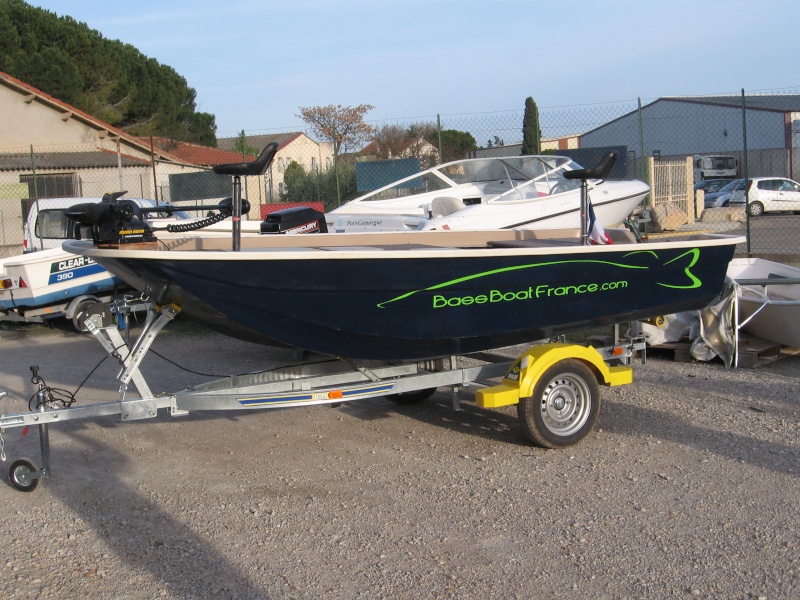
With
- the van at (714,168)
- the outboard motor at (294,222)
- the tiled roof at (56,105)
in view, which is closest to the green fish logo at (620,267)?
the outboard motor at (294,222)

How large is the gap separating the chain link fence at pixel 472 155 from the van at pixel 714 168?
3.02 metres

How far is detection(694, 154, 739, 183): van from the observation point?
132ft

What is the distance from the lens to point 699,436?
5.83m

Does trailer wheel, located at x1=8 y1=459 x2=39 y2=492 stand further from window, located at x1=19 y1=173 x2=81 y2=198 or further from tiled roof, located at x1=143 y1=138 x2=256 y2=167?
tiled roof, located at x1=143 y1=138 x2=256 y2=167

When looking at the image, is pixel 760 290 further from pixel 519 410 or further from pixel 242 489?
pixel 242 489

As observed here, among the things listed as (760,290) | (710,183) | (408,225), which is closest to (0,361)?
(408,225)

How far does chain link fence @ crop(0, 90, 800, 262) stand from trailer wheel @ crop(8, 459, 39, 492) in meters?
9.38

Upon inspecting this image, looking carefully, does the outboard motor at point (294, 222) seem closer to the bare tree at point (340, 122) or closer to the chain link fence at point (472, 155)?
the chain link fence at point (472, 155)

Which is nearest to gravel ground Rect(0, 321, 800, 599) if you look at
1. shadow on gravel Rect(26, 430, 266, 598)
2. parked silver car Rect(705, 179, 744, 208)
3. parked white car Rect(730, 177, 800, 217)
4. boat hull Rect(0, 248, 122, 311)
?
shadow on gravel Rect(26, 430, 266, 598)

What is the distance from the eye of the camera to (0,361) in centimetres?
976

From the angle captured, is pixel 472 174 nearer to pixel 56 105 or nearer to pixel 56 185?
pixel 56 185

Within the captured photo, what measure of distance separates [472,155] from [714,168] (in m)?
24.3

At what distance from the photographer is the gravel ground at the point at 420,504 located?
12.8 feet

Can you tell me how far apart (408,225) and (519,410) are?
6.21 metres
